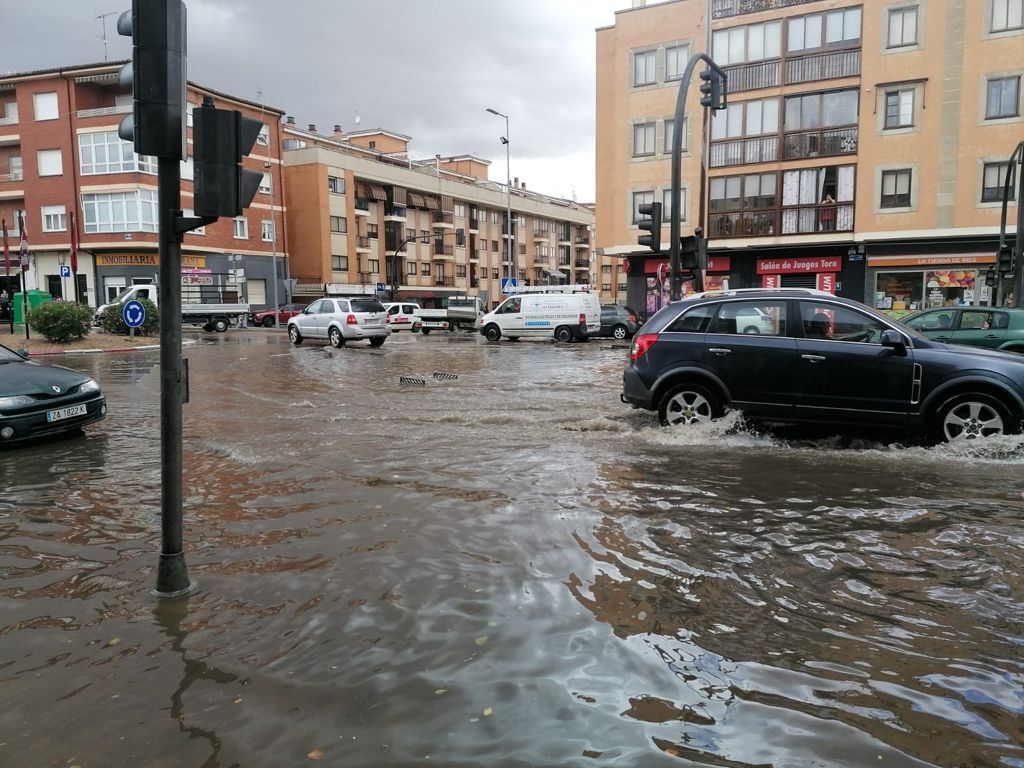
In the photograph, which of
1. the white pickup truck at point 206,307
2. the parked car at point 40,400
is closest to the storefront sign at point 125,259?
the white pickup truck at point 206,307

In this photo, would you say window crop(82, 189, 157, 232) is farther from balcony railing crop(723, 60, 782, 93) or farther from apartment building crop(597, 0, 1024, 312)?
balcony railing crop(723, 60, 782, 93)

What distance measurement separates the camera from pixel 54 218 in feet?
149

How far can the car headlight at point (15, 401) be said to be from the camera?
7830 millimetres

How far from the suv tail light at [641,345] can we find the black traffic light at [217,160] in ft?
18.4

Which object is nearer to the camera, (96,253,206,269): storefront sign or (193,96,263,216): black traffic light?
(193,96,263,216): black traffic light

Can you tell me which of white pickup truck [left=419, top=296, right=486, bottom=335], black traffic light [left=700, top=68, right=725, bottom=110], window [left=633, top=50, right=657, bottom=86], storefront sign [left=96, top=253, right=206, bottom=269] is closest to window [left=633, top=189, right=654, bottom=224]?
window [left=633, top=50, right=657, bottom=86]

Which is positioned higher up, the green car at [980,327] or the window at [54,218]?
the window at [54,218]

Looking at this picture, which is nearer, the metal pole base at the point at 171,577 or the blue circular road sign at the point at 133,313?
the metal pole base at the point at 171,577

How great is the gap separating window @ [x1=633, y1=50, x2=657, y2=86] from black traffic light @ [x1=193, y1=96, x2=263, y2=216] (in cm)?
3399

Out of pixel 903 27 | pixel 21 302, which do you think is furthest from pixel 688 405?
pixel 21 302

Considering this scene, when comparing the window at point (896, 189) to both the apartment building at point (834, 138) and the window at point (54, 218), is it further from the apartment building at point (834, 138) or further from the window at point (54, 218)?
the window at point (54, 218)

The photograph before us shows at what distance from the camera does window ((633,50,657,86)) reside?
34.4m

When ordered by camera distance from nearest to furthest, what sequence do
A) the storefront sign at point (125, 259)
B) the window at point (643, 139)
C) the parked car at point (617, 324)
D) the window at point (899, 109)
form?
the window at point (899, 109) → the parked car at point (617, 324) → the window at point (643, 139) → the storefront sign at point (125, 259)

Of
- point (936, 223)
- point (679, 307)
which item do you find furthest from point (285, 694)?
point (936, 223)
